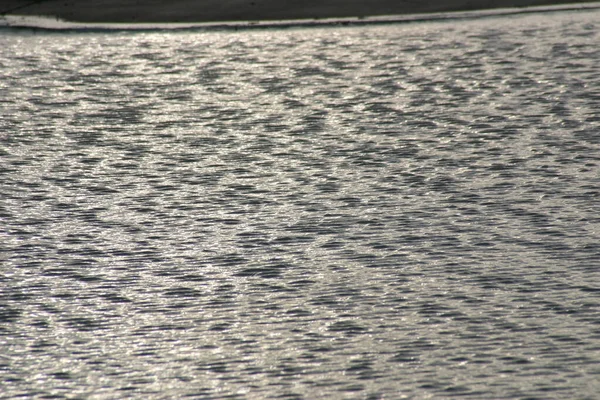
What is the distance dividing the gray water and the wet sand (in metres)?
2.25

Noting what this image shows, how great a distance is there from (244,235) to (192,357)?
1284mm

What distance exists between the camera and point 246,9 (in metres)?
11.5

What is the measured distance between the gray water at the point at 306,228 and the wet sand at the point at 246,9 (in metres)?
2.25

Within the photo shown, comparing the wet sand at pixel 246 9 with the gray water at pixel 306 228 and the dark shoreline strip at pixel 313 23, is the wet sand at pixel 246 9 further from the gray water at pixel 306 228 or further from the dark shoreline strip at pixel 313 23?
the gray water at pixel 306 228

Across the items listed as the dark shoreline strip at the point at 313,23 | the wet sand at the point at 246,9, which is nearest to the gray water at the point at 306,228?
the dark shoreline strip at the point at 313,23

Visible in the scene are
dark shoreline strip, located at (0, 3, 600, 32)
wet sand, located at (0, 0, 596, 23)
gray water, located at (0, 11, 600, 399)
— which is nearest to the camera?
gray water, located at (0, 11, 600, 399)

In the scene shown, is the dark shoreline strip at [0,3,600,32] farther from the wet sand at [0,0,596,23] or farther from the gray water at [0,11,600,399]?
the gray water at [0,11,600,399]

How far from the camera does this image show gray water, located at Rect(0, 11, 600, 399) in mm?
3785

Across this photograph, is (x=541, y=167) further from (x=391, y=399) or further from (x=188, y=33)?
(x=188, y=33)

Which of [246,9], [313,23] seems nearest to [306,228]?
[313,23]

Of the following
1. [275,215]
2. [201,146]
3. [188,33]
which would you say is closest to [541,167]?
[275,215]

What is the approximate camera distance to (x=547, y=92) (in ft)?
24.8

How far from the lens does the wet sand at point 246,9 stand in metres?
11.3

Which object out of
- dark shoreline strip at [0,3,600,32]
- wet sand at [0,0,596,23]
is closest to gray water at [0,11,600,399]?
dark shoreline strip at [0,3,600,32]
